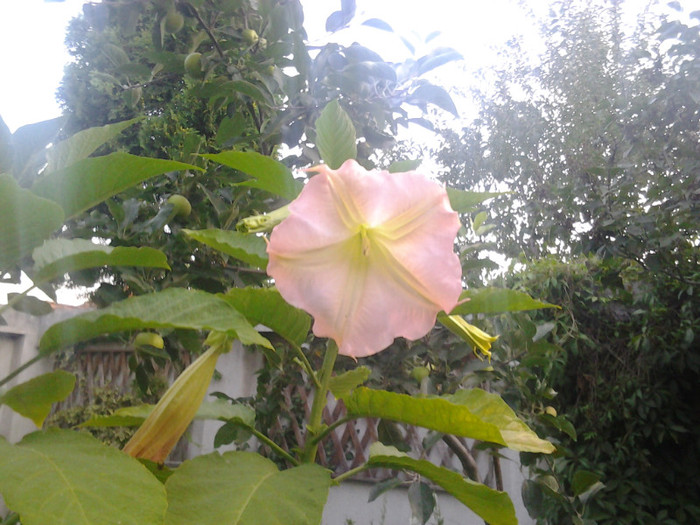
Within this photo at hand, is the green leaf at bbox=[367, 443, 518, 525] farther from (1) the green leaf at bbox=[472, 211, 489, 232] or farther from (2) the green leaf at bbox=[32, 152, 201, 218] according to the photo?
(1) the green leaf at bbox=[472, 211, 489, 232]

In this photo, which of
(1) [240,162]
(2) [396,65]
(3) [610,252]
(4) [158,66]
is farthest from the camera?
(3) [610,252]

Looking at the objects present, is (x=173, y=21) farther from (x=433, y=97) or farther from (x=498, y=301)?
(x=498, y=301)

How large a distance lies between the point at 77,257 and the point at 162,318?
15 centimetres

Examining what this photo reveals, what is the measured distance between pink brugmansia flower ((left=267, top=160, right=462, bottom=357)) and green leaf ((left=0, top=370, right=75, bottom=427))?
267mm

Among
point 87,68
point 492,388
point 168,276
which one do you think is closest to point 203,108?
point 87,68

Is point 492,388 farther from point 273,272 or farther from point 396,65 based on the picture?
point 273,272

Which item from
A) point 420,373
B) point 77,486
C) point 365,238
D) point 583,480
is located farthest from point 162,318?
point 583,480

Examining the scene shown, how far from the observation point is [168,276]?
126cm

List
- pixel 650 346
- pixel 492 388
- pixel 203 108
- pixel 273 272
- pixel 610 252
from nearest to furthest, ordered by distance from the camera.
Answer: pixel 273 272 → pixel 492 388 → pixel 610 252 → pixel 650 346 → pixel 203 108

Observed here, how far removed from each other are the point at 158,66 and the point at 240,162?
3.82 feet

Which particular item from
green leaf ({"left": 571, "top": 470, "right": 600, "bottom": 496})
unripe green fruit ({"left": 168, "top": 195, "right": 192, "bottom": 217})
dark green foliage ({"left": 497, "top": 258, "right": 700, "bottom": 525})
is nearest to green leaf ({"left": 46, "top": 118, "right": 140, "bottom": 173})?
unripe green fruit ({"left": 168, "top": 195, "right": 192, "bottom": 217})

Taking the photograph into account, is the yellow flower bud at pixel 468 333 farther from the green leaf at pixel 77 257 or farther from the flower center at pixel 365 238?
the green leaf at pixel 77 257

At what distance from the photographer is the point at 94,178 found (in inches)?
22.0

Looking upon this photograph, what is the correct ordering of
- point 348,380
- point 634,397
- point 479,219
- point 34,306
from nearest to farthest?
point 348,380 → point 34,306 → point 479,219 → point 634,397
